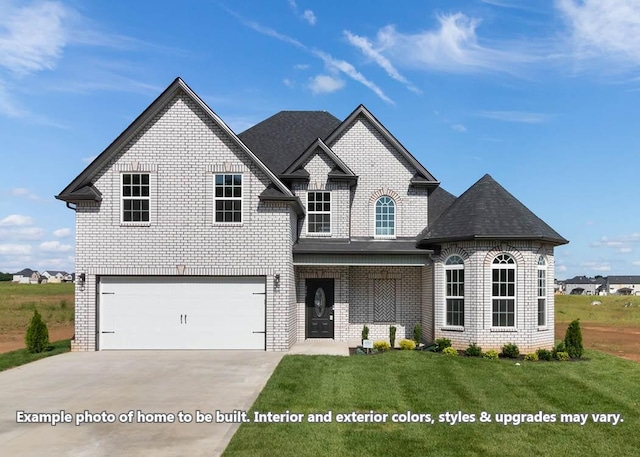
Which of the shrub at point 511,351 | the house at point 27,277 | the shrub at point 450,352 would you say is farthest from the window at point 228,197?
the house at point 27,277

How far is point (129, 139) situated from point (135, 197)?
Result: 1.92 meters

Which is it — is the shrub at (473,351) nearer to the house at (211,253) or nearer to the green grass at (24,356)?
the house at (211,253)

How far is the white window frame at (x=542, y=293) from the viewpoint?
19.9 m

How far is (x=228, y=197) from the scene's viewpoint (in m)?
19.5

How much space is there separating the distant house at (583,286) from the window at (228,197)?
14395 centimetres

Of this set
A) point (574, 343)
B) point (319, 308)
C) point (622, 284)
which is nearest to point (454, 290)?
point (574, 343)

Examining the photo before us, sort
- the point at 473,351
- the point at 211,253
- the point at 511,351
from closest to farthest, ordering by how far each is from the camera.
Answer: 1. the point at 511,351
2. the point at 473,351
3. the point at 211,253

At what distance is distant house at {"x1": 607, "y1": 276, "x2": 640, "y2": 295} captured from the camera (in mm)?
152000

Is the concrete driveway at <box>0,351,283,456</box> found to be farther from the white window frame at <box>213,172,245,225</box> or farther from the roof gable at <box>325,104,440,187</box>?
the roof gable at <box>325,104,440,187</box>

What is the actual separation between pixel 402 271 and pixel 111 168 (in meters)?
11.3

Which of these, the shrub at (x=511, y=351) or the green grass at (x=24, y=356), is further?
the shrub at (x=511, y=351)

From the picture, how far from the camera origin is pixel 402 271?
22.9m

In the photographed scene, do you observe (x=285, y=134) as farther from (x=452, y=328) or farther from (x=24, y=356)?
(x=24, y=356)

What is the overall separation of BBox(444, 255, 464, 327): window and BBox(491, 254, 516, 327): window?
105 cm
